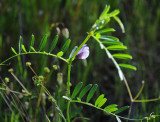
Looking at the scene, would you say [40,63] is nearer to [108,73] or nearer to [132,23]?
[108,73]

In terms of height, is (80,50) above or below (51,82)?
A: above

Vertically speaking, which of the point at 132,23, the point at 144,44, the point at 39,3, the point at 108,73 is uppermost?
the point at 39,3

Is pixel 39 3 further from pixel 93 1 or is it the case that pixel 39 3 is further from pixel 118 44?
pixel 118 44

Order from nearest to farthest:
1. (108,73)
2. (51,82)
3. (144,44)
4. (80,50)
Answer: (80,50) < (51,82) < (108,73) < (144,44)

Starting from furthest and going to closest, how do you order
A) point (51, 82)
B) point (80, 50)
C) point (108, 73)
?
point (108, 73), point (51, 82), point (80, 50)

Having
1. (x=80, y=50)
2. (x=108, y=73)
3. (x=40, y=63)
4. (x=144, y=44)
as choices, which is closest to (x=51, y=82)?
(x=40, y=63)

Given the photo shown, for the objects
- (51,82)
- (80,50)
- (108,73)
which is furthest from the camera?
(108,73)

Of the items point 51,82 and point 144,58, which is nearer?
point 51,82

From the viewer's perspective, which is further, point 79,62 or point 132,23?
point 132,23

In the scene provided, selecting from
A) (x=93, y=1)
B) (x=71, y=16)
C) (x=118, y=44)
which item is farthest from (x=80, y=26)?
(x=118, y=44)
